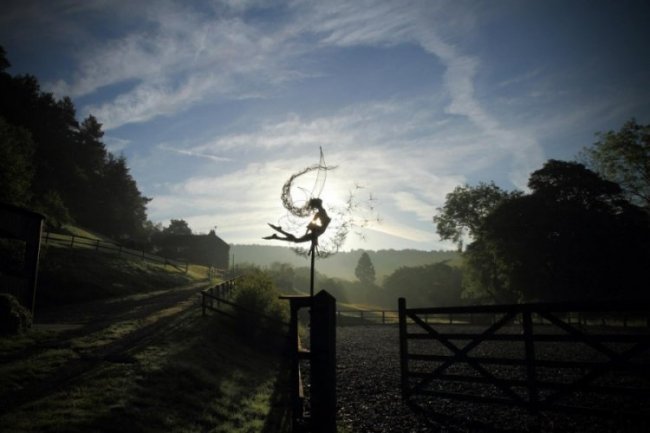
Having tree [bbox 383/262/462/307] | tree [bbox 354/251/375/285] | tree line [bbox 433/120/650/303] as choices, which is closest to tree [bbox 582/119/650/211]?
tree line [bbox 433/120/650/303]

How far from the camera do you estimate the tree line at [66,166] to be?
4269 centimetres

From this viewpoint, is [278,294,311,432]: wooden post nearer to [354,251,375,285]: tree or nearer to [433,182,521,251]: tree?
[433,182,521,251]: tree

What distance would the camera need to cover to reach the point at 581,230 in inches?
1057

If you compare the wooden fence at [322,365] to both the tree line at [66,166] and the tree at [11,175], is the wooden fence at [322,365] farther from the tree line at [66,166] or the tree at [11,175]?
the tree line at [66,166]

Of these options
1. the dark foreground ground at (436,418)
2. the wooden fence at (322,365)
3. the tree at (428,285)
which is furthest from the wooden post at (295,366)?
the tree at (428,285)

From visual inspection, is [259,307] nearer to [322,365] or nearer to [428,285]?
[322,365]

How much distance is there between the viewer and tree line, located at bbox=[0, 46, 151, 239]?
42.7m

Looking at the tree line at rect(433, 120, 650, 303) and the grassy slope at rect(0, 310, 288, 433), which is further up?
the tree line at rect(433, 120, 650, 303)

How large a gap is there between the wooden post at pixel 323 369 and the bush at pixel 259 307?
10779 mm

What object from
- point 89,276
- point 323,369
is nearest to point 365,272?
point 89,276

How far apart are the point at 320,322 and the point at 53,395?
561 cm

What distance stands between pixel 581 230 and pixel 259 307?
2566cm

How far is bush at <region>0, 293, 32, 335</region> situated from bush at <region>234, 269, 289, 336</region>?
823 cm

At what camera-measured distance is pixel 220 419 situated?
7266mm
